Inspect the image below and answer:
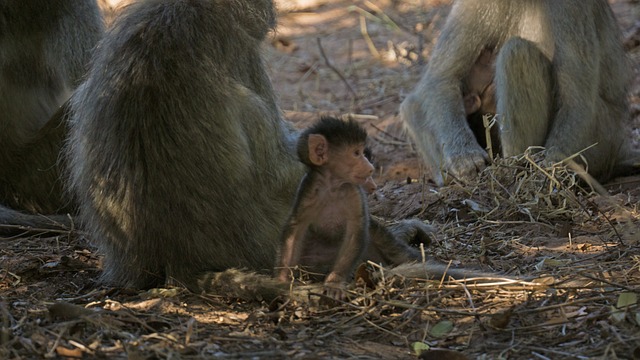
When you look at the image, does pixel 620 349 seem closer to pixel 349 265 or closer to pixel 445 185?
pixel 349 265

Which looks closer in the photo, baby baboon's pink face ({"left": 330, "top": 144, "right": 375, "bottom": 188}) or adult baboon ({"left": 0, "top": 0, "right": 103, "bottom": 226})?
baby baboon's pink face ({"left": 330, "top": 144, "right": 375, "bottom": 188})

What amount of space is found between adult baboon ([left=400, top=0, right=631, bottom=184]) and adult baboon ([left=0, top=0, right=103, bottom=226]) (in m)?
2.13

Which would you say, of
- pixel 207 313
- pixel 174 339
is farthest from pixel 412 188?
pixel 174 339

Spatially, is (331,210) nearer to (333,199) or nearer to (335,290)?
(333,199)

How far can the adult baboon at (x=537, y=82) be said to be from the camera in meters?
A: 5.59

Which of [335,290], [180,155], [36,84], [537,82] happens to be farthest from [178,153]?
[537,82]

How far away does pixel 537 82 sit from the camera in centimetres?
560

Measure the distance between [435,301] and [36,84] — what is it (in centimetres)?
305

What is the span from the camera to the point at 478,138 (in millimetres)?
6238

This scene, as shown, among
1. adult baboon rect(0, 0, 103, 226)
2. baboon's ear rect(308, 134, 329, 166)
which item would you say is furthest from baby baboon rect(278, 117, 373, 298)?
adult baboon rect(0, 0, 103, 226)

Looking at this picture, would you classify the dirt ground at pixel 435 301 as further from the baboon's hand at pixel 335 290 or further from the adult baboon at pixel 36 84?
the adult baboon at pixel 36 84

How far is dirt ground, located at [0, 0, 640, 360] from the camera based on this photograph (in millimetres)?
3129

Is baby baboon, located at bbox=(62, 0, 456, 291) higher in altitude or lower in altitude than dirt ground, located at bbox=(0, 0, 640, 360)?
higher

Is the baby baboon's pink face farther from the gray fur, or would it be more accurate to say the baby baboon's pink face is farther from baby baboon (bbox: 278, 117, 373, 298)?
the gray fur
